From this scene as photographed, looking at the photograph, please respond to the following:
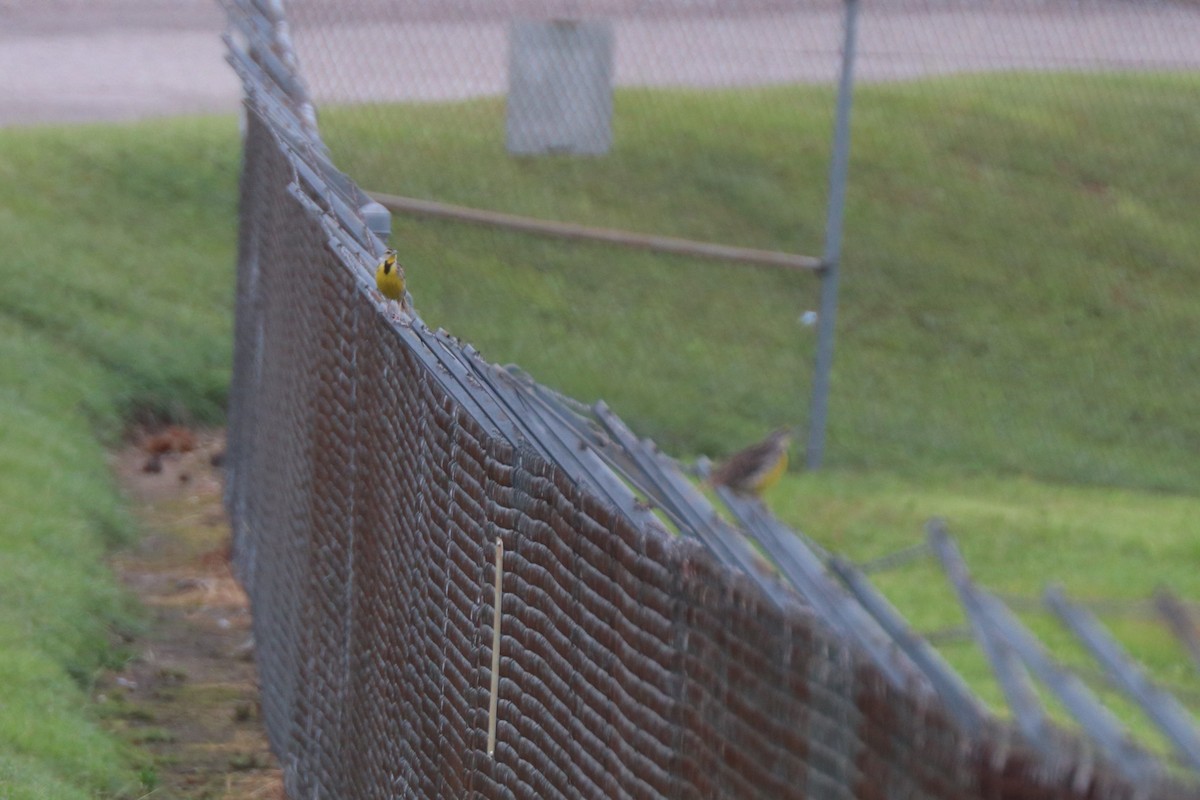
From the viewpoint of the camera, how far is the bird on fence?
4348mm

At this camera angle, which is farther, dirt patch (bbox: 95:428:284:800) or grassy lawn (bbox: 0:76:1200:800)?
grassy lawn (bbox: 0:76:1200:800)

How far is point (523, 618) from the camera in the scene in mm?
3178

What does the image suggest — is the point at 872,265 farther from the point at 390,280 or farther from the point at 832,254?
the point at 390,280

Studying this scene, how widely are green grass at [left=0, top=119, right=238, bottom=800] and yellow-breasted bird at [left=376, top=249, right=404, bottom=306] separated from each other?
1871mm

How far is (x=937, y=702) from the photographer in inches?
68.0

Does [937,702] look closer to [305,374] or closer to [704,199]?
[305,374]

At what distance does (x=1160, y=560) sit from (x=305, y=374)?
13.0 feet

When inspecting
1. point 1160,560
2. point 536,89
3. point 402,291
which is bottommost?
point 1160,560

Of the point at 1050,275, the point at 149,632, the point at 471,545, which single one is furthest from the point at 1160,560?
the point at 471,545

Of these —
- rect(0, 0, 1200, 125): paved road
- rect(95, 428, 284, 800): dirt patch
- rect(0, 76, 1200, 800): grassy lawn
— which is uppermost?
rect(0, 0, 1200, 125): paved road

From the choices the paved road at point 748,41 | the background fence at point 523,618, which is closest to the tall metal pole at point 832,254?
the paved road at point 748,41

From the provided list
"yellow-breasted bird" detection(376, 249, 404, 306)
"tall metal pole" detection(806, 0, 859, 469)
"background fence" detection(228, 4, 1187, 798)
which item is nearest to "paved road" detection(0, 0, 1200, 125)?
"tall metal pole" detection(806, 0, 859, 469)

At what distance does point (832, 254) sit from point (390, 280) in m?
5.38

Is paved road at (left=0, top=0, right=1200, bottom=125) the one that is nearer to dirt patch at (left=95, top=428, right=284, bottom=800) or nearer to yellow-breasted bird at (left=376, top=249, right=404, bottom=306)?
dirt patch at (left=95, top=428, right=284, bottom=800)
